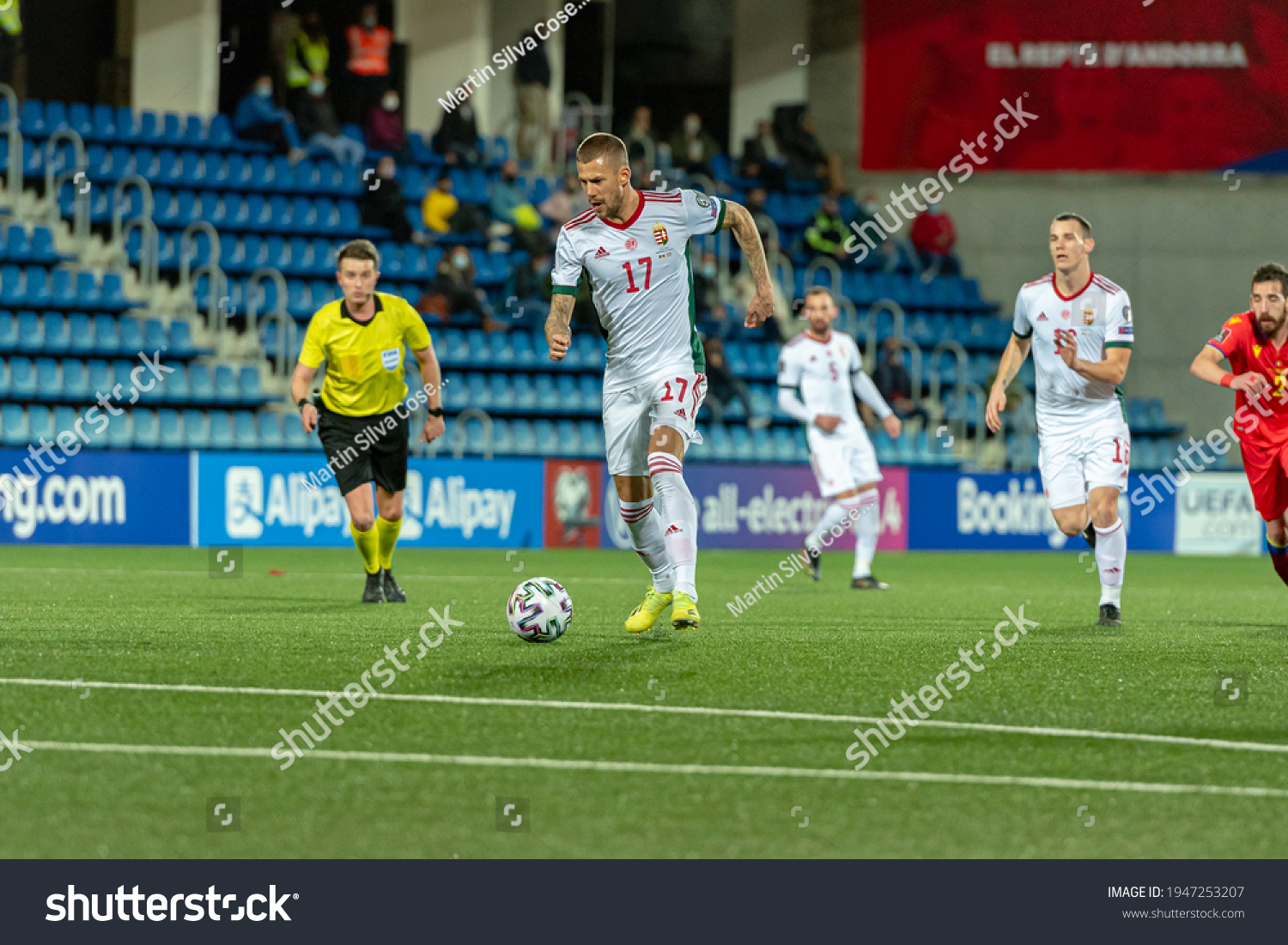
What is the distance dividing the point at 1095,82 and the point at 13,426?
51.6 feet

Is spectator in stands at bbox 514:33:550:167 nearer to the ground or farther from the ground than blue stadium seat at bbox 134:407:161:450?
farther from the ground

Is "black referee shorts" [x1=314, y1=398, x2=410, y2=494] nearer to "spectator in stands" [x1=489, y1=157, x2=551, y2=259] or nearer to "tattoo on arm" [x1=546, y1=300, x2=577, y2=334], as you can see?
"tattoo on arm" [x1=546, y1=300, x2=577, y2=334]

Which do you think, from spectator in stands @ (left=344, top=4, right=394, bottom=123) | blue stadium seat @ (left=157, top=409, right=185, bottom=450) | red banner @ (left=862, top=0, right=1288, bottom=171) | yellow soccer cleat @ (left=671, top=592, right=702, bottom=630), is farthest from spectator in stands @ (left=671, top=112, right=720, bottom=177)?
yellow soccer cleat @ (left=671, top=592, right=702, bottom=630)

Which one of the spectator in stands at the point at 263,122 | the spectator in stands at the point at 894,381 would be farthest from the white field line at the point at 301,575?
the spectator in stands at the point at 263,122

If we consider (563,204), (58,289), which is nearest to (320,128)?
(563,204)

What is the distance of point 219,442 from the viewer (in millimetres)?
18203

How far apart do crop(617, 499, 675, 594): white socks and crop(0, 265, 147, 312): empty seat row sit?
40.7ft

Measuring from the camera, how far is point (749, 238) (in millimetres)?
7918

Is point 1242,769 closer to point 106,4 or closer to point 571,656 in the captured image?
point 571,656

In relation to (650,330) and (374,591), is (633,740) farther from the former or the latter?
(374,591)

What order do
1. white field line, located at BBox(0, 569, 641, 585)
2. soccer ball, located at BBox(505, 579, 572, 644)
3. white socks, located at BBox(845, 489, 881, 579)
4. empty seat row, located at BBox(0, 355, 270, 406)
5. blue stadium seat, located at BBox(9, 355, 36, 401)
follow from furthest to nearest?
empty seat row, located at BBox(0, 355, 270, 406) < blue stadium seat, located at BBox(9, 355, 36, 401) < white socks, located at BBox(845, 489, 881, 579) < white field line, located at BBox(0, 569, 641, 585) < soccer ball, located at BBox(505, 579, 572, 644)

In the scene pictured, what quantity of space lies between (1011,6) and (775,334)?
244 inches

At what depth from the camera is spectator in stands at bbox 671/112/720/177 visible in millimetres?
23594

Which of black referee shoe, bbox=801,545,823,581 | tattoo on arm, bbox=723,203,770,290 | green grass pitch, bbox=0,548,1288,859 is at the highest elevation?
tattoo on arm, bbox=723,203,770,290
